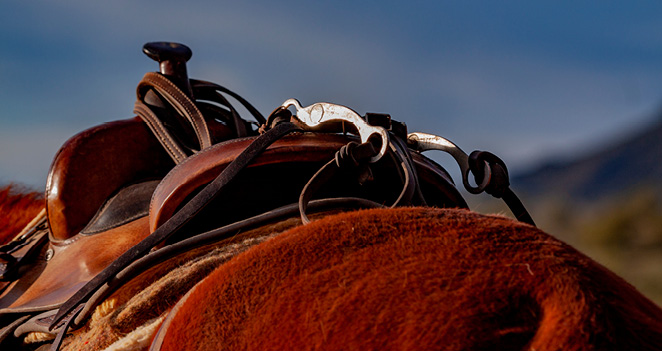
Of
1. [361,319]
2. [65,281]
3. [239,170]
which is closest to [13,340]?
[65,281]

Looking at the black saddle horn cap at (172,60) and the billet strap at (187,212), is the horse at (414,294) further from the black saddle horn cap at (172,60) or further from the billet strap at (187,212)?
the black saddle horn cap at (172,60)

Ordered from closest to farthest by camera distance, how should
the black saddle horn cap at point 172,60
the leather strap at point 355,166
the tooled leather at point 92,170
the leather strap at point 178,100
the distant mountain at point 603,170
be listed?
the leather strap at point 355,166, the leather strap at point 178,100, the tooled leather at point 92,170, the black saddle horn cap at point 172,60, the distant mountain at point 603,170

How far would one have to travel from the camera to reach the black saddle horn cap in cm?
199

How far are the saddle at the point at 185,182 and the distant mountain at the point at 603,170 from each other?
4077cm

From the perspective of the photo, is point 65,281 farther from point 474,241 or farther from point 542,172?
point 542,172

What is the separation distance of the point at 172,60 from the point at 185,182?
3.02 ft

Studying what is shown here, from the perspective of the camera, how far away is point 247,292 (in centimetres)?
77

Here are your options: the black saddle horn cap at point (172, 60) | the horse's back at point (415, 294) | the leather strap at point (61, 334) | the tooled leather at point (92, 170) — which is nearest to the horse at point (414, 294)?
the horse's back at point (415, 294)

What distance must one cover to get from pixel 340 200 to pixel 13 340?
0.95 metres

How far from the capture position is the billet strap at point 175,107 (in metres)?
1.66

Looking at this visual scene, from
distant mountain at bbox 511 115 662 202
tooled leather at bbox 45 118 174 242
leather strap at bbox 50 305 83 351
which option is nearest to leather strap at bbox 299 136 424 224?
leather strap at bbox 50 305 83 351

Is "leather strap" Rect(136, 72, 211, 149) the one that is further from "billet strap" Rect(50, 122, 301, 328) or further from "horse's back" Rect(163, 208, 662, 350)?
"horse's back" Rect(163, 208, 662, 350)

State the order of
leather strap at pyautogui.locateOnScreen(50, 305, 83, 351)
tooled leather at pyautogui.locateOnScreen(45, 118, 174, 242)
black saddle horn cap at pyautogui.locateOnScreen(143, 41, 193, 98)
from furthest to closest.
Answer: black saddle horn cap at pyautogui.locateOnScreen(143, 41, 193, 98), tooled leather at pyautogui.locateOnScreen(45, 118, 174, 242), leather strap at pyautogui.locateOnScreen(50, 305, 83, 351)

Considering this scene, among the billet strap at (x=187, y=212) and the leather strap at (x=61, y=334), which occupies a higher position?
the billet strap at (x=187, y=212)
